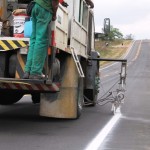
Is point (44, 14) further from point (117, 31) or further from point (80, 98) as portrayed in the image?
point (117, 31)

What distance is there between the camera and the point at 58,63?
938 cm

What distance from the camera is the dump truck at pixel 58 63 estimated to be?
8.55 metres

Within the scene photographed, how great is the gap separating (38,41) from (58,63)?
121cm

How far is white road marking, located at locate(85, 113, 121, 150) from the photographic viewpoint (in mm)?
7747

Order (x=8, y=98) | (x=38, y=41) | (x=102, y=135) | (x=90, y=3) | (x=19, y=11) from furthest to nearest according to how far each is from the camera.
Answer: (x=8, y=98) < (x=90, y=3) < (x=19, y=11) < (x=102, y=135) < (x=38, y=41)

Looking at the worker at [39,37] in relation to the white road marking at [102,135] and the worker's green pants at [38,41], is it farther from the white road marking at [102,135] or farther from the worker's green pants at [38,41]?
the white road marking at [102,135]

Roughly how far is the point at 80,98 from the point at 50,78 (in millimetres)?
2550

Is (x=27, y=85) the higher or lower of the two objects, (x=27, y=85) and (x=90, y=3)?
the lower

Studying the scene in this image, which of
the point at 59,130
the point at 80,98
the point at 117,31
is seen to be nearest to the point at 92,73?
the point at 80,98

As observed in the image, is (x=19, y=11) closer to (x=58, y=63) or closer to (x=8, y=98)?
(x=58, y=63)

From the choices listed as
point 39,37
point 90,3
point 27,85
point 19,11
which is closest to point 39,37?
point 39,37

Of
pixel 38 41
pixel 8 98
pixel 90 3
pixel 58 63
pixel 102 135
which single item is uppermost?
pixel 90 3

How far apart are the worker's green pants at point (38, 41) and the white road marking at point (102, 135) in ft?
4.71

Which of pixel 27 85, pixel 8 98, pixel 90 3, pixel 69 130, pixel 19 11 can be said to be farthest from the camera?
pixel 8 98
